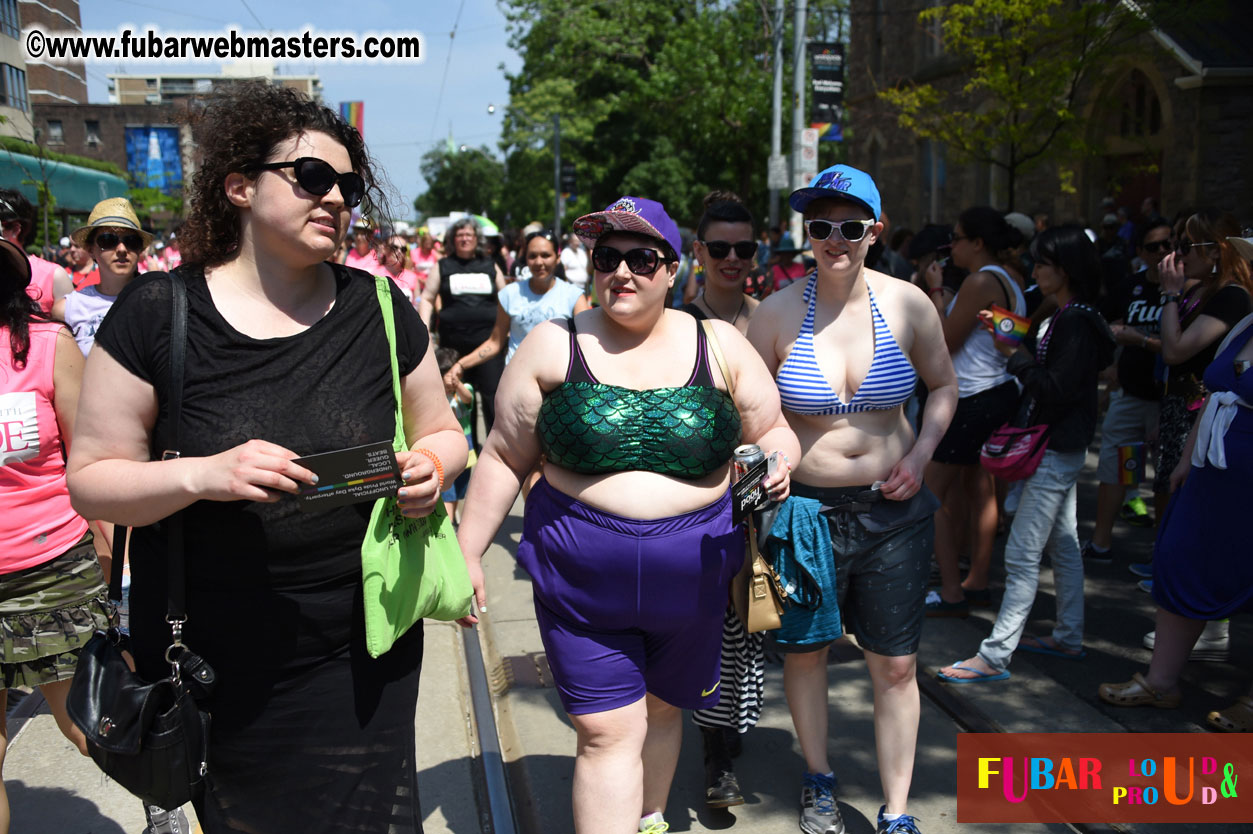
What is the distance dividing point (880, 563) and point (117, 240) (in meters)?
4.12

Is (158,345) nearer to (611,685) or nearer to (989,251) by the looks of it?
(611,685)

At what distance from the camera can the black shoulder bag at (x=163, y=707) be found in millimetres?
2033

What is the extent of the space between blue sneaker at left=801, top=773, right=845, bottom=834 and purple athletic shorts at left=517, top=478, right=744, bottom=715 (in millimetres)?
811

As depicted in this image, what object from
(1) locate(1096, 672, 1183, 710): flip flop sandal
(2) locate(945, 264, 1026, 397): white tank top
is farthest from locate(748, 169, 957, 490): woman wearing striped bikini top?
(2) locate(945, 264, 1026, 397): white tank top

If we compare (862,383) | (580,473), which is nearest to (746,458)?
(580,473)

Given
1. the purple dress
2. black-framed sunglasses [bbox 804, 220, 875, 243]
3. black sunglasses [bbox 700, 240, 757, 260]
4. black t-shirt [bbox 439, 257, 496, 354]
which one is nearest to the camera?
black-framed sunglasses [bbox 804, 220, 875, 243]

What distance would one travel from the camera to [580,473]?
2.80 metres

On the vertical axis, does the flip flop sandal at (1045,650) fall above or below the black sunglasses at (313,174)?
below

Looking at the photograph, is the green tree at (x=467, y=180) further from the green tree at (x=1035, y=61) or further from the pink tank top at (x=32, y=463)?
the pink tank top at (x=32, y=463)

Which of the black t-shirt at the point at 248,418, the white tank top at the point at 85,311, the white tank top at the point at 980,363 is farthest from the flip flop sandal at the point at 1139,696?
the white tank top at the point at 85,311

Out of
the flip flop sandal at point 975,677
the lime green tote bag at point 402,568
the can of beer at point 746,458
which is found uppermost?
the can of beer at point 746,458

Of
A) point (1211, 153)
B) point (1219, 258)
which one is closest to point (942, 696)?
point (1219, 258)

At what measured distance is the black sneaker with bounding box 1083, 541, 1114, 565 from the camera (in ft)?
20.8

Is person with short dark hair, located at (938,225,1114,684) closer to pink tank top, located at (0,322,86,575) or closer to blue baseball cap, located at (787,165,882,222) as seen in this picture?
blue baseball cap, located at (787,165,882,222)
